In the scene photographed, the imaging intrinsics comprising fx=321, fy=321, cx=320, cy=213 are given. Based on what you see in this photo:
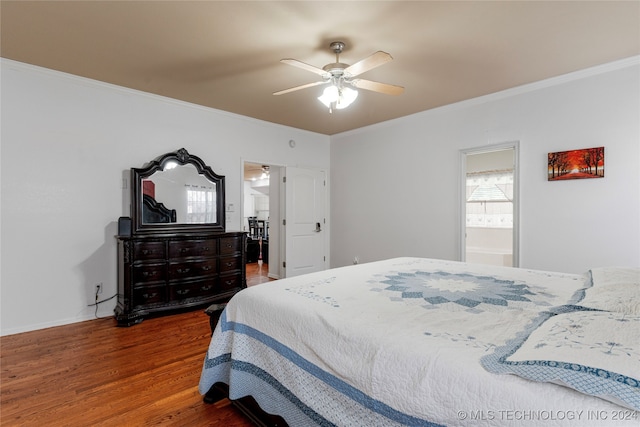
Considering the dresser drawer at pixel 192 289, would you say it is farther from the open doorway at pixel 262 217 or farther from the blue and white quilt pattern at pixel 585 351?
the blue and white quilt pattern at pixel 585 351

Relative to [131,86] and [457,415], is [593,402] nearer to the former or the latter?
[457,415]

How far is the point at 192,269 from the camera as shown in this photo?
367cm

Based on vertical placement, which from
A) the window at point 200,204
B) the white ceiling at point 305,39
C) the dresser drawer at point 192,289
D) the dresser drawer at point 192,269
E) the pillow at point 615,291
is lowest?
the dresser drawer at point 192,289

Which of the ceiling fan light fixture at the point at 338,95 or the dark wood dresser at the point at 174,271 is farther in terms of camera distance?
the dark wood dresser at the point at 174,271

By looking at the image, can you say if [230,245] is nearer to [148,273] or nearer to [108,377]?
[148,273]

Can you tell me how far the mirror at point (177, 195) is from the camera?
3.64 m

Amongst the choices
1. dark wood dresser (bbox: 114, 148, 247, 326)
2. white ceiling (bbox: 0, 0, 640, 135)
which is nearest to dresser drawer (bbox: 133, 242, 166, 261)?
dark wood dresser (bbox: 114, 148, 247, 326)

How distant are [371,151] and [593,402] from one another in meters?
4.61

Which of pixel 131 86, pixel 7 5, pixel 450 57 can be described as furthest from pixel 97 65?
pixel 450 57

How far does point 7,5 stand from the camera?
7.18 ft

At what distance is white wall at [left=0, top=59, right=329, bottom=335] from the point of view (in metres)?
3.04

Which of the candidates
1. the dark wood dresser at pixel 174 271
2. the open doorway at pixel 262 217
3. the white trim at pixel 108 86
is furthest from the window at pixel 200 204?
the white trim at pixel 108 86

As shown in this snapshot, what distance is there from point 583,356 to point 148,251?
357 centimetres

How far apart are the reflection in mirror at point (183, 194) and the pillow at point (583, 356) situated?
3726mm
